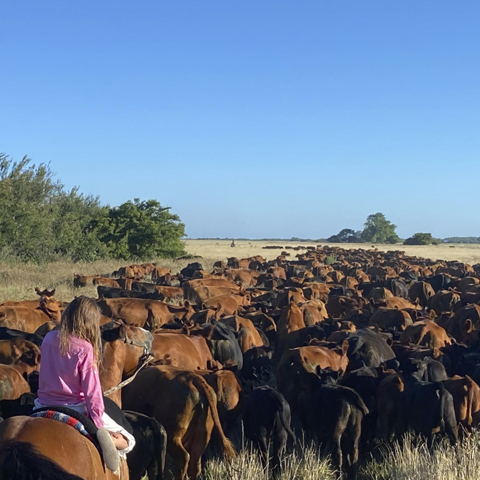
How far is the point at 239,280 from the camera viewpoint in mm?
25844

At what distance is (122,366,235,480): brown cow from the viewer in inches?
264

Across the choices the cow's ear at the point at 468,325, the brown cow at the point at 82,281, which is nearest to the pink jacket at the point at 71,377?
the cow's ear at the point at 468,325

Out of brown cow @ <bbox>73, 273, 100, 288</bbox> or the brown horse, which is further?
brown cow @ <bbox>73, 273, 100, 288</bbox>

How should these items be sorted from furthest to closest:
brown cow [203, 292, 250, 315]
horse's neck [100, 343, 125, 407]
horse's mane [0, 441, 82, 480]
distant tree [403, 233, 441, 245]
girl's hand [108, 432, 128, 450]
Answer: distant tree [403, 233, 441, 245] < brown cow [203, 292, 250, 315] < horse's neck [100, 343, 125, 407] < girl's hand [108, 432, 128, 450] < horse's mane [0, 441, 82, 480]

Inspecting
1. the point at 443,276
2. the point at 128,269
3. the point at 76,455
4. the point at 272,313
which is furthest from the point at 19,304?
the point at 443,276

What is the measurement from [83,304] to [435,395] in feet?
16.0

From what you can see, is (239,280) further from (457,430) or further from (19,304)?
(457,430)

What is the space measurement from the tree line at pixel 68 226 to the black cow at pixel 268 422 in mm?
24068

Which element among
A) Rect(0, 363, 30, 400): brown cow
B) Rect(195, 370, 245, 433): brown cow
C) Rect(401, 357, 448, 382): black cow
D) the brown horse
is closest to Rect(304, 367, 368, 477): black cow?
Rect(195, 370, 245, 433): brown cow

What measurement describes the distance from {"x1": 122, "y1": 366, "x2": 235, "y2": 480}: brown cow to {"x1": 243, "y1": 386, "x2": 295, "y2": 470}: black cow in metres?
0.43

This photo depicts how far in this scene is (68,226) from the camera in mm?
33594

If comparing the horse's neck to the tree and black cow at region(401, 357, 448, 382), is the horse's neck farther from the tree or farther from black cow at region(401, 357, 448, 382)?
the tree

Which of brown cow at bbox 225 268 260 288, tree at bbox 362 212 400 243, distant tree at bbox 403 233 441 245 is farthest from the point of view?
tree at bbox 362 212 400 243

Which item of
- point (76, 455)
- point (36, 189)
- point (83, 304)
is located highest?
Answer: point (36, 189)
